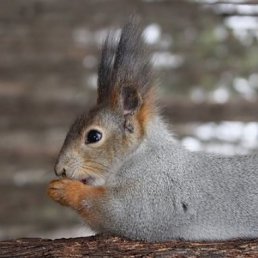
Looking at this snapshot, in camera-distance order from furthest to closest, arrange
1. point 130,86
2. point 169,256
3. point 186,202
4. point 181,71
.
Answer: point 181,71
point 130,86
point 186,202
point 169,256

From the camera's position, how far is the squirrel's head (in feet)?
9.22

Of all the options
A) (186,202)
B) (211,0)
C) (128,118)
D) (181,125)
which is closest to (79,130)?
(128,118)

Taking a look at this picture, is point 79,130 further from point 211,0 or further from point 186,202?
point 211,0

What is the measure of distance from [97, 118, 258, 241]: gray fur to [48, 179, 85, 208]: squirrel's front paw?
94 mm

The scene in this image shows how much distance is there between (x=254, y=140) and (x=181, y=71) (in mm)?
714

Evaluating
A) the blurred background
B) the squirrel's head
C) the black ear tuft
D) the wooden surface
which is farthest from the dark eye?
the blurred background

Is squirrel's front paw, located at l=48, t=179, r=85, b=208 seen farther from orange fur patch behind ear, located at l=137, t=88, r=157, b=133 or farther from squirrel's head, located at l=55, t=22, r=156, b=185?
orange fur patch behind ear, located at l=137, t=88, r=157, b=133

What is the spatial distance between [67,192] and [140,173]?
264 millimetres

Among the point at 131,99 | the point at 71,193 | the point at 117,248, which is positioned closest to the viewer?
the point at 117,248

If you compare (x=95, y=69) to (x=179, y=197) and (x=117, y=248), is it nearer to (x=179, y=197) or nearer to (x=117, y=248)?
(x=179, y=197)

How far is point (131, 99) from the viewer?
2.90 metres

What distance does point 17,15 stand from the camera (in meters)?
4.59

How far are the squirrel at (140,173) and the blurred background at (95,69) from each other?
154 cm

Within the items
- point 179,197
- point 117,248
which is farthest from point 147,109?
Result: point 117,248
